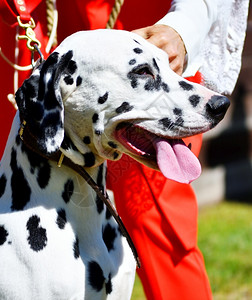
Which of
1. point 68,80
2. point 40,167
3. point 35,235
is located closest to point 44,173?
point 40,167

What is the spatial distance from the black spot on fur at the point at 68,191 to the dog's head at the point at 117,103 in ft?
0.39

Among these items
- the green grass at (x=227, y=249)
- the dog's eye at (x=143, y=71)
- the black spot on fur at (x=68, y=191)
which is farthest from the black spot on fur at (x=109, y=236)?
the green grass at (x=227, y=249)

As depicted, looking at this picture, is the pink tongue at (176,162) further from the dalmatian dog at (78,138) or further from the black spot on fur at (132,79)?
the black spot on fur at (132,79)

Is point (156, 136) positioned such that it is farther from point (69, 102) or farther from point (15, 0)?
point (15, 0)

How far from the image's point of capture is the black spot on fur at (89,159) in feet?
9.69

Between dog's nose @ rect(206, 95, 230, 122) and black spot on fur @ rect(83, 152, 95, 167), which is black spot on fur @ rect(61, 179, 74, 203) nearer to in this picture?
black spot on fur @ rect(83, 152, 95, 167)

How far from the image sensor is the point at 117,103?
2.85 m

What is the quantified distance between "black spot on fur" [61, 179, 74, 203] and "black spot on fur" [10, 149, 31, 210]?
0.14 metres

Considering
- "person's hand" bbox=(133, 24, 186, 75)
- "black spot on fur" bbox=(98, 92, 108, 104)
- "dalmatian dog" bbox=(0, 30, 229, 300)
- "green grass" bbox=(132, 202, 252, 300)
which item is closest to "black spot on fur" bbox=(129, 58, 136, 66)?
"dalmatian dog" bbox=(0, 30, 229, 300)

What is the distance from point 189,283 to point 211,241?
10.3 feet

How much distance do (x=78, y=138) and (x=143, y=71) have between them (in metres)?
0.37

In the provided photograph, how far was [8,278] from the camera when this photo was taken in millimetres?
2793

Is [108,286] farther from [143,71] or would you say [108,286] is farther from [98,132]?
[143,71]

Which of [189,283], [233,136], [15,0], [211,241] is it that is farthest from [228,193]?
[15,0]
